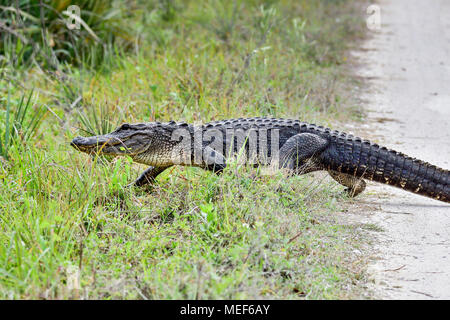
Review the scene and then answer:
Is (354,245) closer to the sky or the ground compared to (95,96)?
closer to the ground

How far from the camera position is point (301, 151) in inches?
180

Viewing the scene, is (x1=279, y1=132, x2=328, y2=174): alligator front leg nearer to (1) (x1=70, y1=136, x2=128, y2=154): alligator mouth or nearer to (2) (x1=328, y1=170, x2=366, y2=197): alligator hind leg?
(2) (x1=328, y1=170, x2=366, y2=197): alligator hind leg

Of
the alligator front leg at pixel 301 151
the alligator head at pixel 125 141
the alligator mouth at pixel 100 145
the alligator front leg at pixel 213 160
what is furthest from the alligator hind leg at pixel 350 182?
the alligator mouth at pixel 100 145

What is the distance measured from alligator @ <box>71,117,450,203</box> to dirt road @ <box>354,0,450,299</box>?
10.2 inches

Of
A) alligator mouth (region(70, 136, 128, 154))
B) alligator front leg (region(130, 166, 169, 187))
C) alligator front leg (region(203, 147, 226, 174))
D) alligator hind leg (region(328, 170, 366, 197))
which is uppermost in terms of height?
alligator mouth (region(70, 136, 128, 154))

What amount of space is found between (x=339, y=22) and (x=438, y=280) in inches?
354

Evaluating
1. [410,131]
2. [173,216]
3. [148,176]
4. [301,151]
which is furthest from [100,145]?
[410,131]

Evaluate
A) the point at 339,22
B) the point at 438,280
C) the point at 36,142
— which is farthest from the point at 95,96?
the point at 339,22

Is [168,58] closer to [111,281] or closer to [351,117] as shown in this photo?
[351,117]

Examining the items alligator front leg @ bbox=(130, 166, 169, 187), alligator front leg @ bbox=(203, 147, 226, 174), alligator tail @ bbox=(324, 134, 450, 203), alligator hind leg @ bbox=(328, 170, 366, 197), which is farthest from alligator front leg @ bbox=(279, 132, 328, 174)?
alligator front leg @ bbox=(130, 166, 169, 187)

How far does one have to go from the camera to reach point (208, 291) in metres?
2.96

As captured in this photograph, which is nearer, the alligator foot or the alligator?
the alligator

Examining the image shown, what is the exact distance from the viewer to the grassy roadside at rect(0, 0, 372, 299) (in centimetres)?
312

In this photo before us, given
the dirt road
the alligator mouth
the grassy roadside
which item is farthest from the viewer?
the alligator mouth
